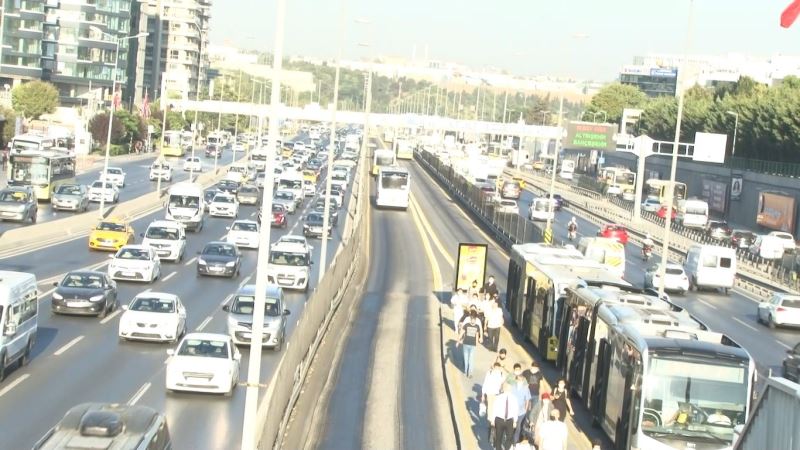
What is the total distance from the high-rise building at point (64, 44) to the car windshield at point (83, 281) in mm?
114056

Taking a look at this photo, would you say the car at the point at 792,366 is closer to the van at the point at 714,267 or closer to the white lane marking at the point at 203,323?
the white lane marking at the point at 203,323

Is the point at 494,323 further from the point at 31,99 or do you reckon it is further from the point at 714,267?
the point at 31,99

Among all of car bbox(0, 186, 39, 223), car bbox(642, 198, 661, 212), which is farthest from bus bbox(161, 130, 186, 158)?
car bbox(0, 186, 39, 223)

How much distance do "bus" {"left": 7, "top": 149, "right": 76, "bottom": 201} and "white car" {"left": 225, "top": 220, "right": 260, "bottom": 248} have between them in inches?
602

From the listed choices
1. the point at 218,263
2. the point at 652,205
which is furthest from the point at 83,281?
the point at 652,205

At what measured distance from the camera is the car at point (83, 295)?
112 ft

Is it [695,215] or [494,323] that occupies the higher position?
[494,323]

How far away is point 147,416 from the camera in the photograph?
615 inches

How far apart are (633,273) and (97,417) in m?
52.6

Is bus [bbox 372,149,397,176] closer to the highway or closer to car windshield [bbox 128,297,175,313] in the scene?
the highway

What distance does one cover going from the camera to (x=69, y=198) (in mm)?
65750

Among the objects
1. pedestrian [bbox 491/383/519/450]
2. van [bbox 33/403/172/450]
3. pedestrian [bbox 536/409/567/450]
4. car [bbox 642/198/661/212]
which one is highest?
van [bbox 33/403/172/450]

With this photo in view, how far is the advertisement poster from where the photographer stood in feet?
136

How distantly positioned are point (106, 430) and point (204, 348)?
11417mm
